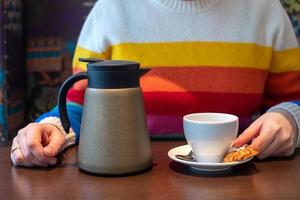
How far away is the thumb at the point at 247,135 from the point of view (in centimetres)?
91

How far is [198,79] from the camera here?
1202 millimetres

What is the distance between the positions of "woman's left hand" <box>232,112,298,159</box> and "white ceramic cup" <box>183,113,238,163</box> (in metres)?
0.09

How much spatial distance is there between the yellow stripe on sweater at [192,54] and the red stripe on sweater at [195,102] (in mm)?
74

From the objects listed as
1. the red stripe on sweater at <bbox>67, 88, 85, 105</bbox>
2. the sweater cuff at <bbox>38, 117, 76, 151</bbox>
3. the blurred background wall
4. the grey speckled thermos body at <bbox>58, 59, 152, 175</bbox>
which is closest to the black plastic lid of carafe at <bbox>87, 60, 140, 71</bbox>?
the grey speckled thermos body at <bbox>58, 59, 152, 175</bbox>

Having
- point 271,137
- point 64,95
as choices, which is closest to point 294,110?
point 271,137

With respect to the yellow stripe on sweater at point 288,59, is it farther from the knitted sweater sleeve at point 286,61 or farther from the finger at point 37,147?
the finger at point 37,147

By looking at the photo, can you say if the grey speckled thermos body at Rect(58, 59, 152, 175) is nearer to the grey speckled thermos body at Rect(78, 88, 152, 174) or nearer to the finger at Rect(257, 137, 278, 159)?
the grey speckled thermos body at Rect(78, 88, 152, 174)

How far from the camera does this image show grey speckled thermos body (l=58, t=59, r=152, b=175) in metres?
0.78

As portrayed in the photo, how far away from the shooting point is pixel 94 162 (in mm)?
802

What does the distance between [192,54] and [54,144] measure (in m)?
0.45

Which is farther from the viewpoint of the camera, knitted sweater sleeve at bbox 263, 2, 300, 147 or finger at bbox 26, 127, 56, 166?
knitted sweater sleeve at bbox 263, 2, 300, 147

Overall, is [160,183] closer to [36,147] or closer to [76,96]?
[36,147]

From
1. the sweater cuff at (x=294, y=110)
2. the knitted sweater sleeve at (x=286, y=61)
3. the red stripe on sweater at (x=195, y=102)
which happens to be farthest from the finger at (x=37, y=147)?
the knitted sweater sleeve at (x=286, y=61)

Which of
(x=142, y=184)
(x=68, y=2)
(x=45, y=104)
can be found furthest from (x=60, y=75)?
(x=142, y=184)
